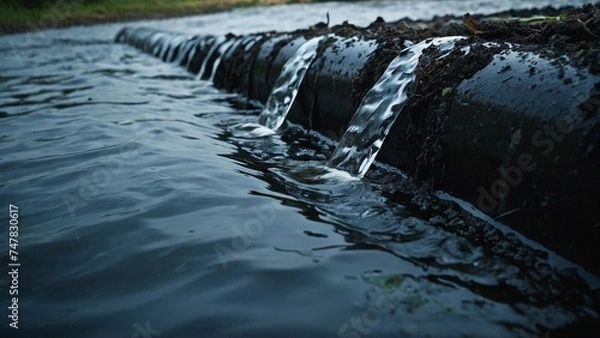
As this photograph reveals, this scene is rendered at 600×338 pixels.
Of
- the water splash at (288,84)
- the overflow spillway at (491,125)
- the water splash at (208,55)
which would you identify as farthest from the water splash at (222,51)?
the overflow spillway at (491,125)

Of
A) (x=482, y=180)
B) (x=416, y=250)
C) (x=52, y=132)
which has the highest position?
(x=482, y=180)

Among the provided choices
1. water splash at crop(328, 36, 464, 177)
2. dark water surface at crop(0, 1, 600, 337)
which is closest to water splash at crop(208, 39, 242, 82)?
dark water surface at crop(0, 1, 600, 337)

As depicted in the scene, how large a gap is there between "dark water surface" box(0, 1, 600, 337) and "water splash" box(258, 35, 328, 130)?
44.2 inches

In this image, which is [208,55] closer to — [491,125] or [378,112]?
[378,112]

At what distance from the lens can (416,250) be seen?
263 centimetres

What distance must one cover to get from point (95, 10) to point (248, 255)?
44.6 m

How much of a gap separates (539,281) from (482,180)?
78cm

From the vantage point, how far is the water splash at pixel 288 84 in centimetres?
575

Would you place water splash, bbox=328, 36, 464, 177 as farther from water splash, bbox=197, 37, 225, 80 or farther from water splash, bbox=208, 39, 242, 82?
water splash, bbox=197, 37, 225, 80

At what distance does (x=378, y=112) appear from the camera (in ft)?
13.1

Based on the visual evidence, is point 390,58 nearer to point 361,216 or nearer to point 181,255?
point 361,216

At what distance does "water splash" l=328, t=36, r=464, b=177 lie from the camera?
3.85m

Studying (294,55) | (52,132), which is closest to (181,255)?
(52,132)

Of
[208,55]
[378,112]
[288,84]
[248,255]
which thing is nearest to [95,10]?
[208,55]
